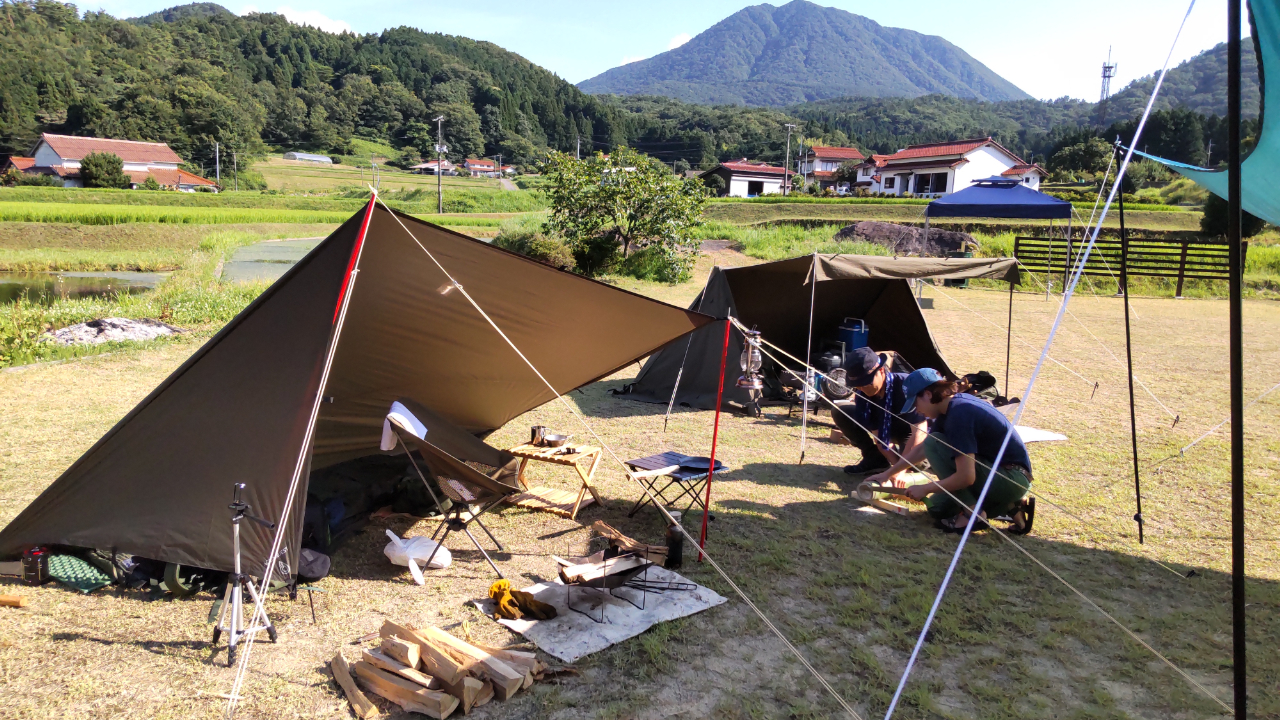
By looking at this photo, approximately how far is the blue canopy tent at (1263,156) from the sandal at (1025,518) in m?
2.05

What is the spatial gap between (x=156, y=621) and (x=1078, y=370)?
434 inches

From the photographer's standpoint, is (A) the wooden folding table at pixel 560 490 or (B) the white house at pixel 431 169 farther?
(B) the white house at pixel 431 169

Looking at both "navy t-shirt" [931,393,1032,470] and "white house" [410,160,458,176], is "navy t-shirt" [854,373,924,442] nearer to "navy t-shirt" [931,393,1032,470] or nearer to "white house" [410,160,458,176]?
"navy t-shirt" [931,393,1032,470]

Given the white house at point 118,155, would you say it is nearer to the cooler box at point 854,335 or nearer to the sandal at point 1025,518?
the cooler box at point 854,335

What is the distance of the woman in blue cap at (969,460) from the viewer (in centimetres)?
485

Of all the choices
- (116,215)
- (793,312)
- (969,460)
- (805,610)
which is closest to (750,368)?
(793,312)

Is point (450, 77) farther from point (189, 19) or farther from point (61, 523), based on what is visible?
point (61, 523)

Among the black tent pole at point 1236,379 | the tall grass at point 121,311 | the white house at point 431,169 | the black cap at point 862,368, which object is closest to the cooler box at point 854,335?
the black cap at point 862,368

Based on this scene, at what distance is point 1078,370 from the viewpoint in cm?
1080

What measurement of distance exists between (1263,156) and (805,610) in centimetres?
314

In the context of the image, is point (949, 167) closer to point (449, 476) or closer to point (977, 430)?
point (977, 430)

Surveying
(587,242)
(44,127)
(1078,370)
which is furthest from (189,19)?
(1078,370)

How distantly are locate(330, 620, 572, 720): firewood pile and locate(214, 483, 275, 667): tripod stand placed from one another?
17.0 inches

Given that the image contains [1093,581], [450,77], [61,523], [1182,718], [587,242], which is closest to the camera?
[1182,718]
